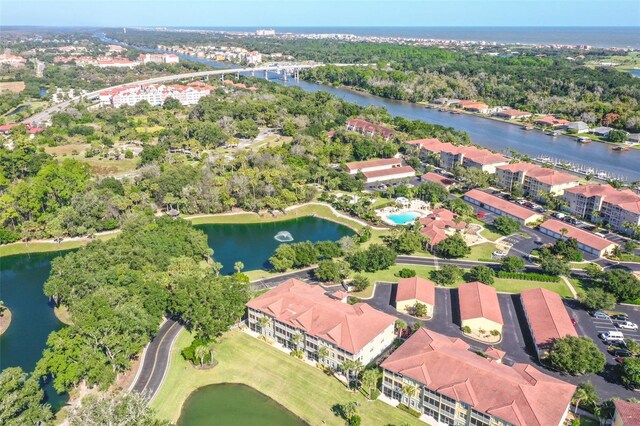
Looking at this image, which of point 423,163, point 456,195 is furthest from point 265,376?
point 423,163

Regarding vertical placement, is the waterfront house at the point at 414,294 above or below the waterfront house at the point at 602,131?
below

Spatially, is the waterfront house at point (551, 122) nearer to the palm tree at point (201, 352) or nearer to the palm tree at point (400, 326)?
the palm tree at point (400, 326)

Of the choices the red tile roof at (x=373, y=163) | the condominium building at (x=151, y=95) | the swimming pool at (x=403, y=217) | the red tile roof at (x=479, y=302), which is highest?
the condominium building at (x=151, y=95)

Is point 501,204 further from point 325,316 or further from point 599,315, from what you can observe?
point 325,316

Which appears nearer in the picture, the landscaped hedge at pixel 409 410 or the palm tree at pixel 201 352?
the landscaped hedge at pixel 409 410

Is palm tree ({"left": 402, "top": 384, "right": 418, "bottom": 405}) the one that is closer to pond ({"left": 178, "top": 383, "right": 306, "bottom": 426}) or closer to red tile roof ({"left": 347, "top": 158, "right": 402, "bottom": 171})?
pond ({"left": 178, "top": 383, "right": 306, "bottom": 426})

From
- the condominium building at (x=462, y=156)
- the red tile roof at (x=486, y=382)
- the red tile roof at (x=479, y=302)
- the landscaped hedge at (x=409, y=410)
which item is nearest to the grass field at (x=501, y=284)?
the red tile roof at (x=479, y=302)

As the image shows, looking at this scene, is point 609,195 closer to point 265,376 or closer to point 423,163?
point 423,163
